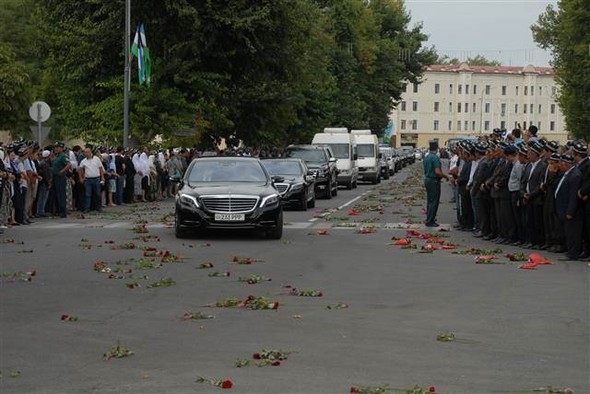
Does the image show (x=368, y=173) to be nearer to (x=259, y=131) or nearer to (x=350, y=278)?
(x=259, y=131)

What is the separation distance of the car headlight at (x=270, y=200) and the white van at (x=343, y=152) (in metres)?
29.5

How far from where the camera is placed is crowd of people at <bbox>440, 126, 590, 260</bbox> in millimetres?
18047

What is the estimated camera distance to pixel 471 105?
631 ft

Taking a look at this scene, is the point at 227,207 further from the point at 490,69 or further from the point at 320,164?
the point at 490,69

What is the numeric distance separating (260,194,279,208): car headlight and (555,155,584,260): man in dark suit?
5.61m

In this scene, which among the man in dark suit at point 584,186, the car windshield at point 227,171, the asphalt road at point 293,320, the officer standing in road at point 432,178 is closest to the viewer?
the asphalt road at point 293,320

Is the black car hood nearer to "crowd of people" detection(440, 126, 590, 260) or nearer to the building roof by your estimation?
"crowd of people" detection(440, 126, 590, 260)

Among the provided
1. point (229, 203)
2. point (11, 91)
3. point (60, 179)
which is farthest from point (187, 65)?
point (11, 91)

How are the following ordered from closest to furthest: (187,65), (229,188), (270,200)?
(270,200)
(229,188)
(187,65)

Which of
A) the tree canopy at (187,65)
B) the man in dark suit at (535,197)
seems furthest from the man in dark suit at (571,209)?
the tree canopy at (187,65)

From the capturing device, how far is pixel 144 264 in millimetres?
16281

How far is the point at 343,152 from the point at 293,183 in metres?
19.7

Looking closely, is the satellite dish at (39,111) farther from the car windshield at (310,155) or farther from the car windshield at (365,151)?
the car windshield at (365,151)

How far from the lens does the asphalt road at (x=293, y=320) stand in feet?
27.6
